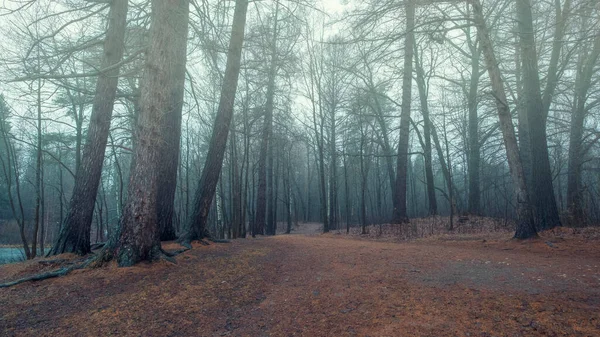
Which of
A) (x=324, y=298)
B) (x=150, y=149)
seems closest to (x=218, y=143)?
(x=150, y=149)

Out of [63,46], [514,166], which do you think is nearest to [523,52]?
[514,166]

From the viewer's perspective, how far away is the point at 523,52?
914cm

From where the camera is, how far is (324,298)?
4516 mm

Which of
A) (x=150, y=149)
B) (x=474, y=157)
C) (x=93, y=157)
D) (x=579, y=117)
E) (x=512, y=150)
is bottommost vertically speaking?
(x=150, y=149)

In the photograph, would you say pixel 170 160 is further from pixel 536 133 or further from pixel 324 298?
pixel 536 133

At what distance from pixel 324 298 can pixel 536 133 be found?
302 inches

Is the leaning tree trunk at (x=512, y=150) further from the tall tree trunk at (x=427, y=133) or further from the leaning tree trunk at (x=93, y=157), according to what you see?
the tall tree trunk at (x=427, y=133)

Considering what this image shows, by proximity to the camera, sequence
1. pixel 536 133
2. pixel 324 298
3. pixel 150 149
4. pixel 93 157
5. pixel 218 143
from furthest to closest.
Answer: pixel 536 133
pixel 218 143
pixel 93 157
pixel 150 149
pixel 324 298

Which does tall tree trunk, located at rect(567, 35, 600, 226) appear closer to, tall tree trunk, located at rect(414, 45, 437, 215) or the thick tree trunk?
tall tree trunk, located at rect(414, 45, 437, 215)

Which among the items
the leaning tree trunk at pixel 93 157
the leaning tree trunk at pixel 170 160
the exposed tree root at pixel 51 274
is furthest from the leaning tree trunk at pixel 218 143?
the exposed tree root at pixel 51 274

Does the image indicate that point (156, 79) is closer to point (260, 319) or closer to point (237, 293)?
point (237, 293)

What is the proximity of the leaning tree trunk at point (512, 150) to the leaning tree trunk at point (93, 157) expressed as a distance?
7534 mm

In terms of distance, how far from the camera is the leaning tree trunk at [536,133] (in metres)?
8.59

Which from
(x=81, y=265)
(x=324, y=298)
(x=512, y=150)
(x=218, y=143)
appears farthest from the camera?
(x=218, y=143)
